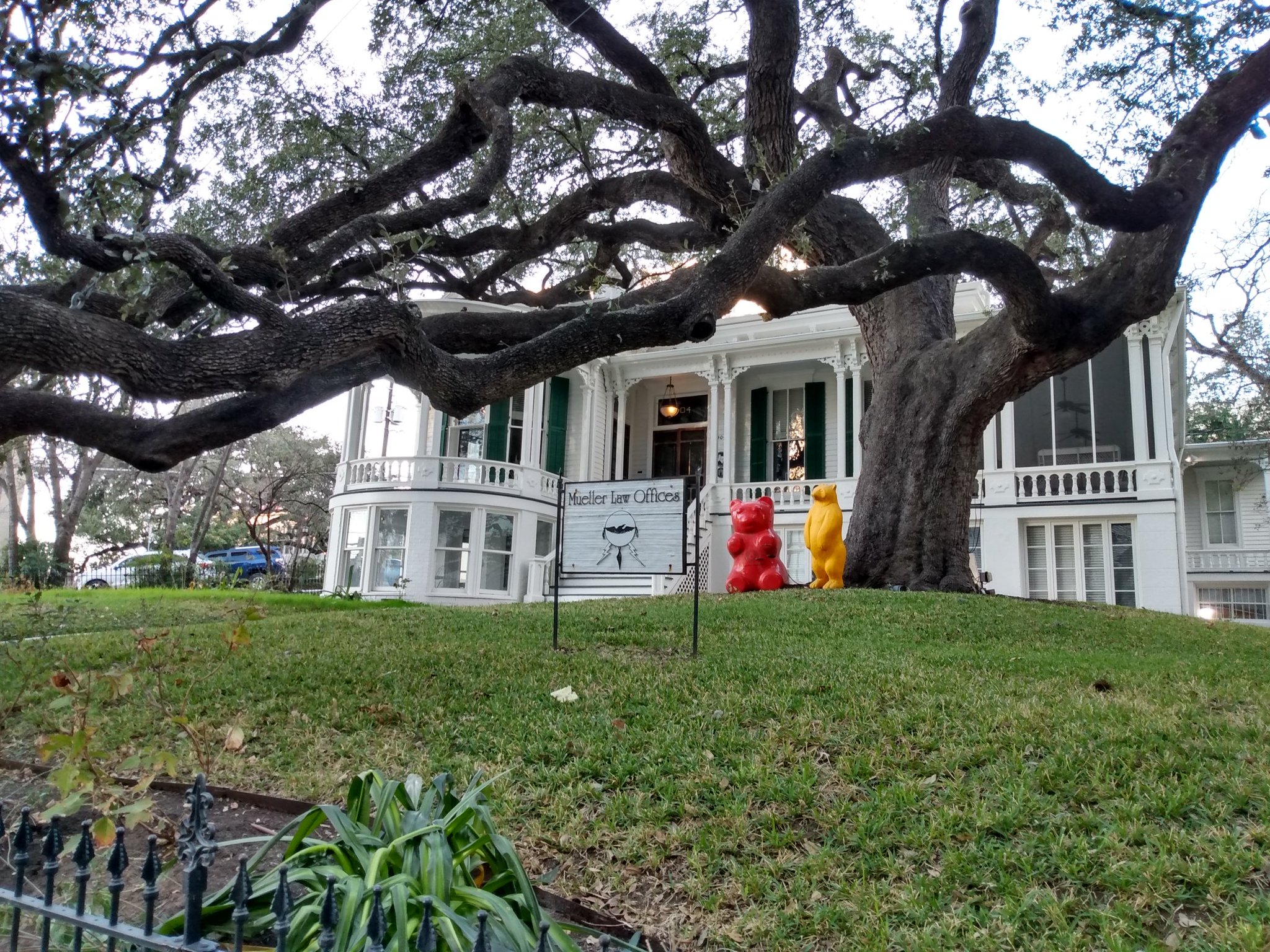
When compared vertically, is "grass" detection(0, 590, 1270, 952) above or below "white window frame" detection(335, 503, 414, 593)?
below

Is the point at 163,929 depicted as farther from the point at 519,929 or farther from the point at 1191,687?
the point at 1191,687

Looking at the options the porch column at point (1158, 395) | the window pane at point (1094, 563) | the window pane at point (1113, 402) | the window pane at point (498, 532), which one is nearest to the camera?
the porch column at point (1158, 395)

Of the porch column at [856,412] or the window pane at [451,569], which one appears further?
the porch column at [856,412]

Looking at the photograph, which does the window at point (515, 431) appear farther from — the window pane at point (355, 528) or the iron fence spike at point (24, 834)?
the iron fence spike at point (24, 834)

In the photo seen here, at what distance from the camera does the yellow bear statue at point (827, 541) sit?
42.2ft

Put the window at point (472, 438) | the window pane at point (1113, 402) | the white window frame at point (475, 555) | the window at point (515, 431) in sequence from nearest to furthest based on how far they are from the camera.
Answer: the window pane at point (1113, 402) < the white window frame at point (475, 555) < the window at point (472, 438) < the window at point (515, 431)

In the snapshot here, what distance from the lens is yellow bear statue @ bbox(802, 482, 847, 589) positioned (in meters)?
12.9

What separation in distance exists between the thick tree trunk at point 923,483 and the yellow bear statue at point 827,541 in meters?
0.33

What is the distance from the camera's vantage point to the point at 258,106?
1188cm

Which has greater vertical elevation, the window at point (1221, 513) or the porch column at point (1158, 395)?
the porch column at point (1158, 395)

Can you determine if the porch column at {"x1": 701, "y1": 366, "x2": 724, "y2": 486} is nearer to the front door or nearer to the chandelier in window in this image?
the front door

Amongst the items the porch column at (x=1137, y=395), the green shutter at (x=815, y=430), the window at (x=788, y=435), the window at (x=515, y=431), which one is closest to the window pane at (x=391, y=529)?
the window at (x=515, y=431)

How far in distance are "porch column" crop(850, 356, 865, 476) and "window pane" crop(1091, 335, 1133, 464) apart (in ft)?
15.6

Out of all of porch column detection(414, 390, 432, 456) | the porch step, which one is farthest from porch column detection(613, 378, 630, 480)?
porch column detection(414, 390, 432, 456)
